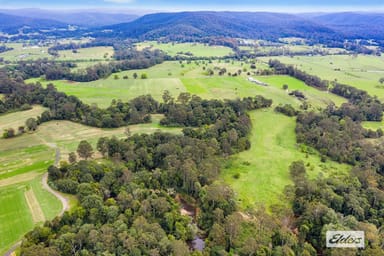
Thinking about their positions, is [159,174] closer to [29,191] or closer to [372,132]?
[29,191]

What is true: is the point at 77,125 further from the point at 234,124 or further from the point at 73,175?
the point at 234,124

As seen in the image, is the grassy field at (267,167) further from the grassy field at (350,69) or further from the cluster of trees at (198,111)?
the grassy field at (350,69)

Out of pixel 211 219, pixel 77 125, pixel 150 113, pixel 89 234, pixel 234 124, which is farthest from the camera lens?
pixel 150 113

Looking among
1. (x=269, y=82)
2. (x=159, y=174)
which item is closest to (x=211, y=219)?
(x=159, y=174)

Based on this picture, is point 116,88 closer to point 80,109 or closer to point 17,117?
point 80,109

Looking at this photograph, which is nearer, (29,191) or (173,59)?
(29,191)

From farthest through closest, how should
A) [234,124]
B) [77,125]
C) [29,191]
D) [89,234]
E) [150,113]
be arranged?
[150,113] → [77,125] → [234,124] → [29,191] → [89,234]
